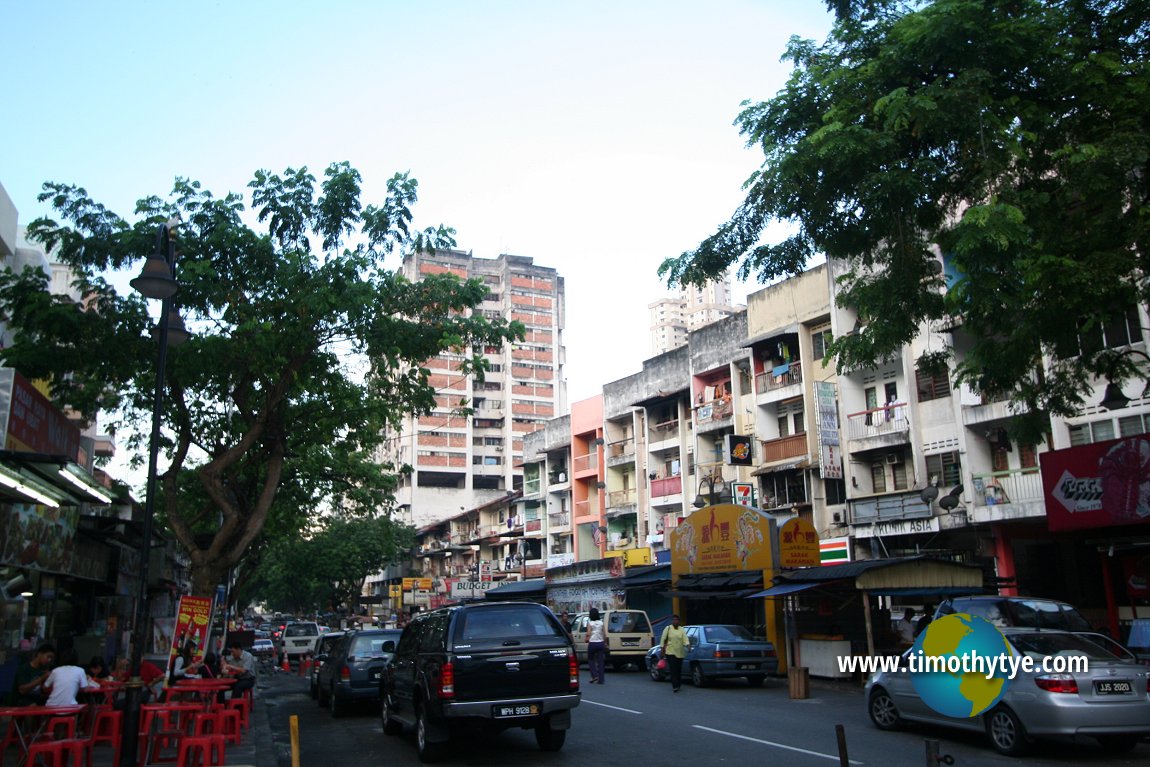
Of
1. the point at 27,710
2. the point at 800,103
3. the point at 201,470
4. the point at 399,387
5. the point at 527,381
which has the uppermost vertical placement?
the point at 527,381

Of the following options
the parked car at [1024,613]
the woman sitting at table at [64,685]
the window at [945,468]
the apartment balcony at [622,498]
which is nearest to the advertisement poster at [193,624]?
the woman sitting at table at [64,685]

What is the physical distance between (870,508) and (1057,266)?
2287 cm

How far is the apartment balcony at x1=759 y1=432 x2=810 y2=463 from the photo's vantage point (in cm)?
3688

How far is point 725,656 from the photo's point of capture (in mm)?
21469

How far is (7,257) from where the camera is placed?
784 inches

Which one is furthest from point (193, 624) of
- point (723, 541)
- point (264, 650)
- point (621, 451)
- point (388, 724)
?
point (621, 451)

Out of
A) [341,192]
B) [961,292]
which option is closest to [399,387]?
[341,192]

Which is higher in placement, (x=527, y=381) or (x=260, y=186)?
(x=527, y=381)

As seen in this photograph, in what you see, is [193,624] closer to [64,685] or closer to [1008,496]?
[64,685]

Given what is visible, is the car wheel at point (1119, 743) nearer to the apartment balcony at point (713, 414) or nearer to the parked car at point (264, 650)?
the apartment balcony at point (713, 414)

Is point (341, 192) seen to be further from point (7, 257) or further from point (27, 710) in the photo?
point (27, 710)

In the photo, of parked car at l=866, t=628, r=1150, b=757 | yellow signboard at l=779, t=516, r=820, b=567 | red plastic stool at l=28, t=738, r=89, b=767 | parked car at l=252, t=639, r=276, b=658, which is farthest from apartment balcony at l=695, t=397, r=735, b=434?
red plastic stool at l=28, t=738, r=89, b=767

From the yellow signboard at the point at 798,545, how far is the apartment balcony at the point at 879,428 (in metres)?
8.67

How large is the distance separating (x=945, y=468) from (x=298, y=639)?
30.1 m
